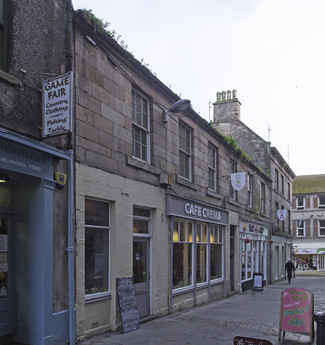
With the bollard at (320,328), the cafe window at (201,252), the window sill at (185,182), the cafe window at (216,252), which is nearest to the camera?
the bollard at (320,328)

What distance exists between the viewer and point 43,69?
7.62 m

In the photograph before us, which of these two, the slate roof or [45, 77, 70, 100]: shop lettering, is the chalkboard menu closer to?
[45, 77, 70, 100]: shop lettering

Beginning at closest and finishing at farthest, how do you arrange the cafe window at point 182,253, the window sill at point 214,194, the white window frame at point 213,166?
the cafe window at point 182,253
the window sill at point 214,194
the white window frame at point 213,166

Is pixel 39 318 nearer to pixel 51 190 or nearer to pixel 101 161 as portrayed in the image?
pixel 51 190

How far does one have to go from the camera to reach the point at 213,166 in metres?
16.9

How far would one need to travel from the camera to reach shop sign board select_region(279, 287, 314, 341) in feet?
28.7

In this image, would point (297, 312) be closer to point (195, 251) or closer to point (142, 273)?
point (142, 273)

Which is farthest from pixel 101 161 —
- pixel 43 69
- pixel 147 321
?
pixel 147 321

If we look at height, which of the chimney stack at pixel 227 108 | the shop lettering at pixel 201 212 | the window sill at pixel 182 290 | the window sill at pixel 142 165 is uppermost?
the chimney stack at pixel 227 108

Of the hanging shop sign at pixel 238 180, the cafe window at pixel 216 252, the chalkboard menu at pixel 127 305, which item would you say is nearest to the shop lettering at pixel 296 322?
the chalkboard menu at pixel 127 305

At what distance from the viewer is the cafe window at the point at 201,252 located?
47.9 ft

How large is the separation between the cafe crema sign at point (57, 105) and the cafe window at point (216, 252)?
9.94 m

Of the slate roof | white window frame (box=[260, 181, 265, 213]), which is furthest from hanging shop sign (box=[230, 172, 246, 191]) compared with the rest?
the slate roof

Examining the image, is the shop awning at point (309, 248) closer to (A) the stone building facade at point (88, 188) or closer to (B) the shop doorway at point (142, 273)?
(A) the stone building facade at point (88, 188)
